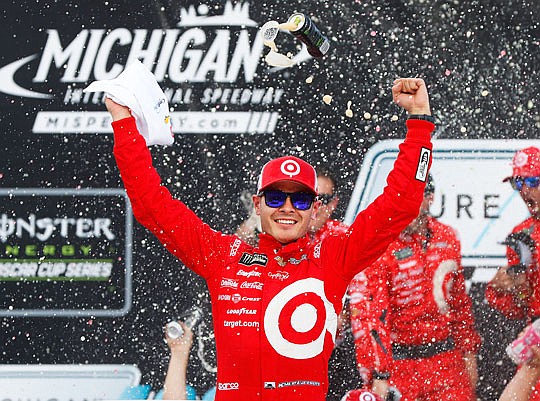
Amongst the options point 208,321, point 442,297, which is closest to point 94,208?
point 208,321

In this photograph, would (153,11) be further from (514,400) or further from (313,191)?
(514,400)

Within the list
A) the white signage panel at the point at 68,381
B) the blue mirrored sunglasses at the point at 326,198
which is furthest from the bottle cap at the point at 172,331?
the blue mirrored sunglasses at the point at 326,198

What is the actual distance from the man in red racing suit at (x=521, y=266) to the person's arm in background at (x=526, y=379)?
0.23 feet

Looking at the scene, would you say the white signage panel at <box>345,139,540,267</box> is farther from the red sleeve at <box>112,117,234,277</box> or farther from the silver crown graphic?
the red sleeve at <box>112,117,234,277</box>

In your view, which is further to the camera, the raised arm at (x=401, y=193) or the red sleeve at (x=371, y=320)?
the red sleeve at (x=371, y=320)

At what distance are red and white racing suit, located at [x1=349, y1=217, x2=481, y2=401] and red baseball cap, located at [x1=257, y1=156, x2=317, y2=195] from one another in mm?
1898

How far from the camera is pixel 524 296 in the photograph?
5.15 m

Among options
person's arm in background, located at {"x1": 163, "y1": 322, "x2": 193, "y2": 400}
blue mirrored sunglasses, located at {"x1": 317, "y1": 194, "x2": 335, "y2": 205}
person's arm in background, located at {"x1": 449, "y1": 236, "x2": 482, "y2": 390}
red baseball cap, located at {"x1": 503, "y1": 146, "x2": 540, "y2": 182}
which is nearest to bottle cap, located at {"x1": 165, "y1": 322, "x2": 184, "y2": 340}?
person's arm in background, located at {"x1": 163, "y1": 322, "x2": 193, "y2": 400}

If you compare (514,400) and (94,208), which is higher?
(94,208)

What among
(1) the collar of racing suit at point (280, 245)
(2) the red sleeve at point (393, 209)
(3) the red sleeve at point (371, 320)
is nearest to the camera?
(2) the red sleeve at point (393, 209)

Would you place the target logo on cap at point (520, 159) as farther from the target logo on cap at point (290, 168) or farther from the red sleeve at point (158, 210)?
the red sleeve at point (158, 210)

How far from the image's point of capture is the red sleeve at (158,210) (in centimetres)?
312

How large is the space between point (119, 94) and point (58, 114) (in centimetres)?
211

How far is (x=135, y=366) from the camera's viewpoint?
5133 mm
